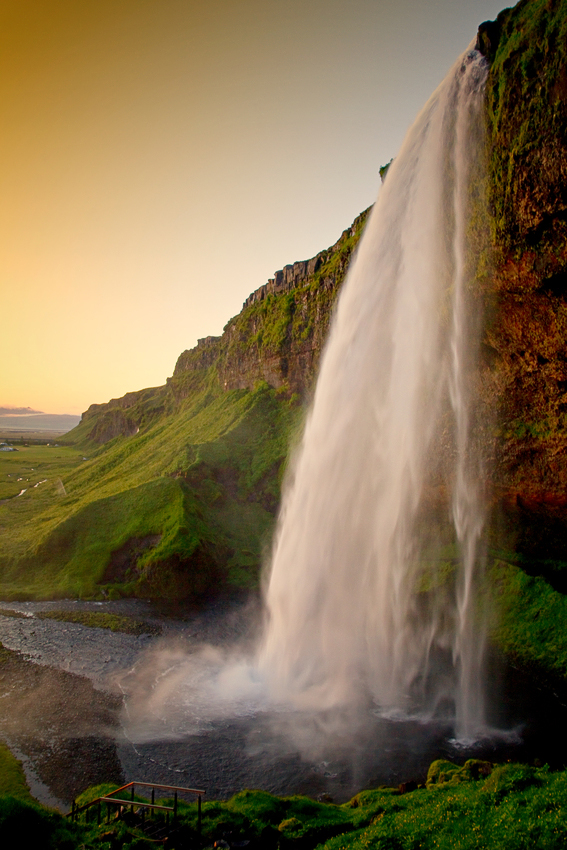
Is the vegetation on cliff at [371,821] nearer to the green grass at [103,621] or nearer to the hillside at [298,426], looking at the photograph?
the hillside at [298,426]

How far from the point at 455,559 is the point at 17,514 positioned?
178 ft

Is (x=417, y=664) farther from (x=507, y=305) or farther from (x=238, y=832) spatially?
(x=507, y=305)

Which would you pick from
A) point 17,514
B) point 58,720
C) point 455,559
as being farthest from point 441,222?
point 17,514

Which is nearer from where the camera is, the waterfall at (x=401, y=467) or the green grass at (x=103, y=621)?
the waterfall at (x=401, y=467)

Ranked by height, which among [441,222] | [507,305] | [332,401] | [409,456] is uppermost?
[441,222]

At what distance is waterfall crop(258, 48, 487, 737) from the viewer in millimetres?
26609

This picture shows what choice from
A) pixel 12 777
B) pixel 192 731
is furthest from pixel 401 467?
pixel 12 777

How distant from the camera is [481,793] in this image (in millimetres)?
12469

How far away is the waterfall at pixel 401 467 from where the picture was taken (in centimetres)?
2661

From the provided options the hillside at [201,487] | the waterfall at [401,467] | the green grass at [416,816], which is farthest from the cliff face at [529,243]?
the hillside at [201,487]

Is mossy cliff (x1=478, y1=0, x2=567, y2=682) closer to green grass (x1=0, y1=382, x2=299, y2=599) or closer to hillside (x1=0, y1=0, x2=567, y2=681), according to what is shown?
hillside (x1=0, y1=0, x2=567, y2=681)

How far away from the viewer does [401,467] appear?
33.0 m

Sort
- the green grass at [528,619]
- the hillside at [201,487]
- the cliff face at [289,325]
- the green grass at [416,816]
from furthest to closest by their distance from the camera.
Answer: the cliff face at [289,325] < the hillside at [201,487] < the green grass at [528,619] < the green grass at [416,816]

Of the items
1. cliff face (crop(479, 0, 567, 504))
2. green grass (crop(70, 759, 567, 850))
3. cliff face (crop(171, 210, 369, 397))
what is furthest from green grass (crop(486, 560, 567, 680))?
cliff face (crop(171, 210, 369, 397))
